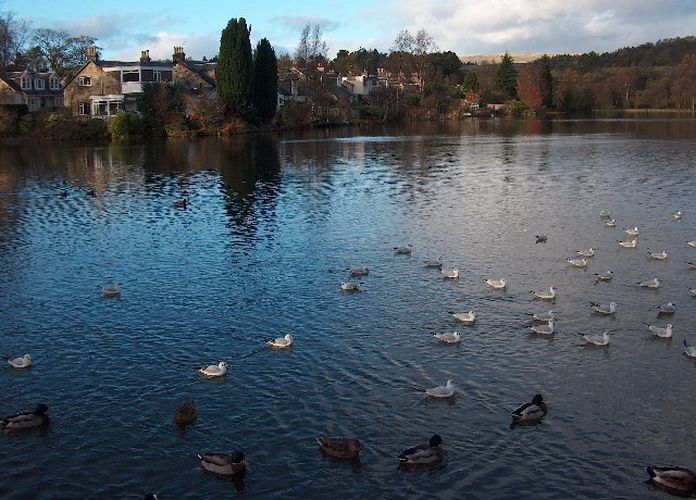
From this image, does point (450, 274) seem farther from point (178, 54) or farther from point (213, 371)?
point (178, 54)

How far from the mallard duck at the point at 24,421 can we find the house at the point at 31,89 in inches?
3705

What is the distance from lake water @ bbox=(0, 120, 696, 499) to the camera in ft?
48.9

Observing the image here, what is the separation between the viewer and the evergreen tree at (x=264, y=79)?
108 meters

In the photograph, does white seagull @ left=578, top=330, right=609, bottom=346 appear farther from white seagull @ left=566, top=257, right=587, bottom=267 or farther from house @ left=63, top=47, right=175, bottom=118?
house @ left=63, top=47, right=175, bottom=118

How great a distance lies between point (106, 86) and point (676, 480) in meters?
101

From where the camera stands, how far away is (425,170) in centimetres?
6200

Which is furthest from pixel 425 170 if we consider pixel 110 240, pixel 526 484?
pixel 526 484

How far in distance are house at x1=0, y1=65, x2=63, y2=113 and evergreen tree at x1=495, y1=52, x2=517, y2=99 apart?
103 metres

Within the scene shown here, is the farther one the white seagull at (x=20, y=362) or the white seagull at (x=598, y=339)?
the white seagull at (x=598, y=339)

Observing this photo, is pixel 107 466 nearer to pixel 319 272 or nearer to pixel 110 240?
pixel 319 272

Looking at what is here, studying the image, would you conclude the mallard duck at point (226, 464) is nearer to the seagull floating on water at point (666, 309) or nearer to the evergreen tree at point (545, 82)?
the seagull floating on water at point (666, 309)

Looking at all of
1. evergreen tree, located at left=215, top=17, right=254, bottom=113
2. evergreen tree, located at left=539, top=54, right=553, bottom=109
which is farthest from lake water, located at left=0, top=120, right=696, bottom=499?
evergreen tree, located at left=539, top=54, right=553, bottom=109

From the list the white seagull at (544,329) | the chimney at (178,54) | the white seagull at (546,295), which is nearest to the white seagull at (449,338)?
the white seagull at (544,329)

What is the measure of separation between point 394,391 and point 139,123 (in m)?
84.7
